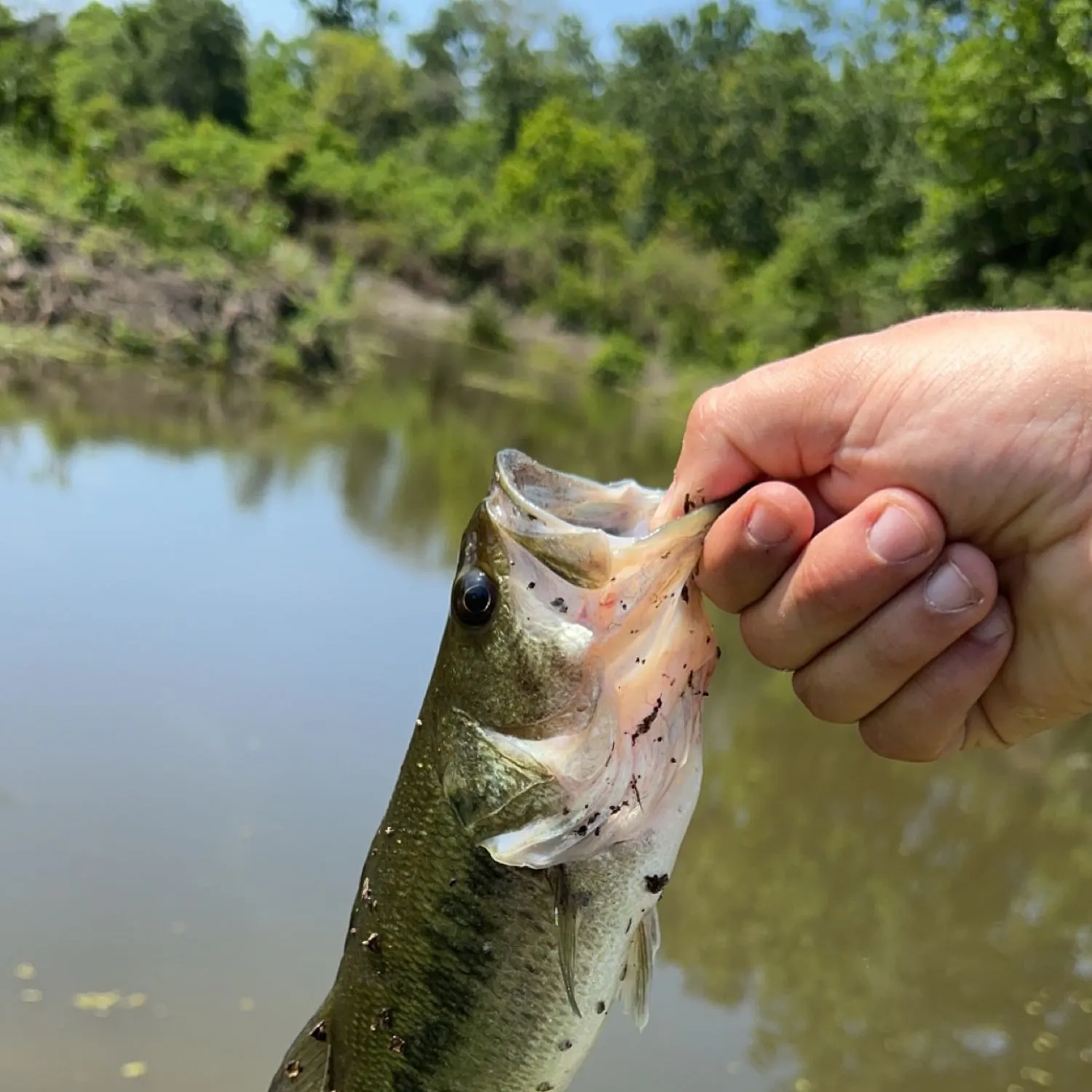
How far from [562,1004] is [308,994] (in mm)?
2603

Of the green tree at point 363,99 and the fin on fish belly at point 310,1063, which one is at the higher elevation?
the green tree at point 363,99

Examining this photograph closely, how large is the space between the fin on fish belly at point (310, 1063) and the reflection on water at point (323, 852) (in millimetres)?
2027

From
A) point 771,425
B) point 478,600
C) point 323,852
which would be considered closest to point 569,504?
point 478,600

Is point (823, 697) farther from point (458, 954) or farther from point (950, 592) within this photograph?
point (458, 954)

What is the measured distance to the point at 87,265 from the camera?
15539 mm

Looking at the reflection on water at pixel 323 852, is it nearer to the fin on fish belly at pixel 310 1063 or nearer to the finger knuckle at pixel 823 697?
the fin on fish belly at pixel 310 1063

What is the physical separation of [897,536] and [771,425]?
0.28 metres

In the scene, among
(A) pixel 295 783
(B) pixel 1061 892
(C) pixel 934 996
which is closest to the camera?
(C) pixel 934 996

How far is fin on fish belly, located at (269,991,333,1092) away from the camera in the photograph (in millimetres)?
1695

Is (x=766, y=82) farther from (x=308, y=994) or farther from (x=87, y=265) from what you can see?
(x=308, y=994)

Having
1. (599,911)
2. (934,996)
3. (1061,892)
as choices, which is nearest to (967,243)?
(1061,892)

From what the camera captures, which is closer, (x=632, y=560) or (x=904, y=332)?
(x=632, y=560)

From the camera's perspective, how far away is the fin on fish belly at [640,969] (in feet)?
5.70

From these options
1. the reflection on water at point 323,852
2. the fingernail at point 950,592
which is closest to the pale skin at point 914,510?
the fingernail at point 950,592
